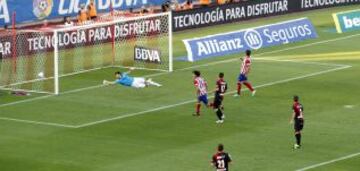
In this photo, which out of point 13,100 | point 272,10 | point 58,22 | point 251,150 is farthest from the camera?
point 272,10

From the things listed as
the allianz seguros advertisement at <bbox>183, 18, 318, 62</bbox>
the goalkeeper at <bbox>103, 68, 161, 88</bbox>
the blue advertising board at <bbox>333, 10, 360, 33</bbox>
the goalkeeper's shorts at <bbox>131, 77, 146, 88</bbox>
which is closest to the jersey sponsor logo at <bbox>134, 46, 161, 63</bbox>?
the allianz seguros advertisement at <bbox>183, 18, 318, 62</bbox>

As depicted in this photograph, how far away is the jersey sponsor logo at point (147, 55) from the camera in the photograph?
169ft

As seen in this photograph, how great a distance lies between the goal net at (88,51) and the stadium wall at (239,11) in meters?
7.69

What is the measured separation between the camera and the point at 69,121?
4009 centimetres

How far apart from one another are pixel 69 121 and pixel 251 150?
7.85 metres

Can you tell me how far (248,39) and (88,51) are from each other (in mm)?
8108

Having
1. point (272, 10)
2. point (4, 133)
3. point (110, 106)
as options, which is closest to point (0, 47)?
point (110, 106)

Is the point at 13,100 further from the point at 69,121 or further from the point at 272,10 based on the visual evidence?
the point at 272,10

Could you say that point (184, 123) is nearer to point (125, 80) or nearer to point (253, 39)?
point (125, 80)

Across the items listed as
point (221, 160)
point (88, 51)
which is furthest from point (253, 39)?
point (221, 160)

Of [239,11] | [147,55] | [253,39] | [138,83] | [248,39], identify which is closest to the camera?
[138,83]

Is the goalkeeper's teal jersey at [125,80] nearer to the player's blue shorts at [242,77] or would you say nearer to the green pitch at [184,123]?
the green pitch at [184,123]

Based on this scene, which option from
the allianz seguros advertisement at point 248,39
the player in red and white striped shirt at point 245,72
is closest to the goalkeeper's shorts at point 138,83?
the player in red and white striped shirt at point 245,72

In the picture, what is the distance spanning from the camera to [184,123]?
39656 millimetres
